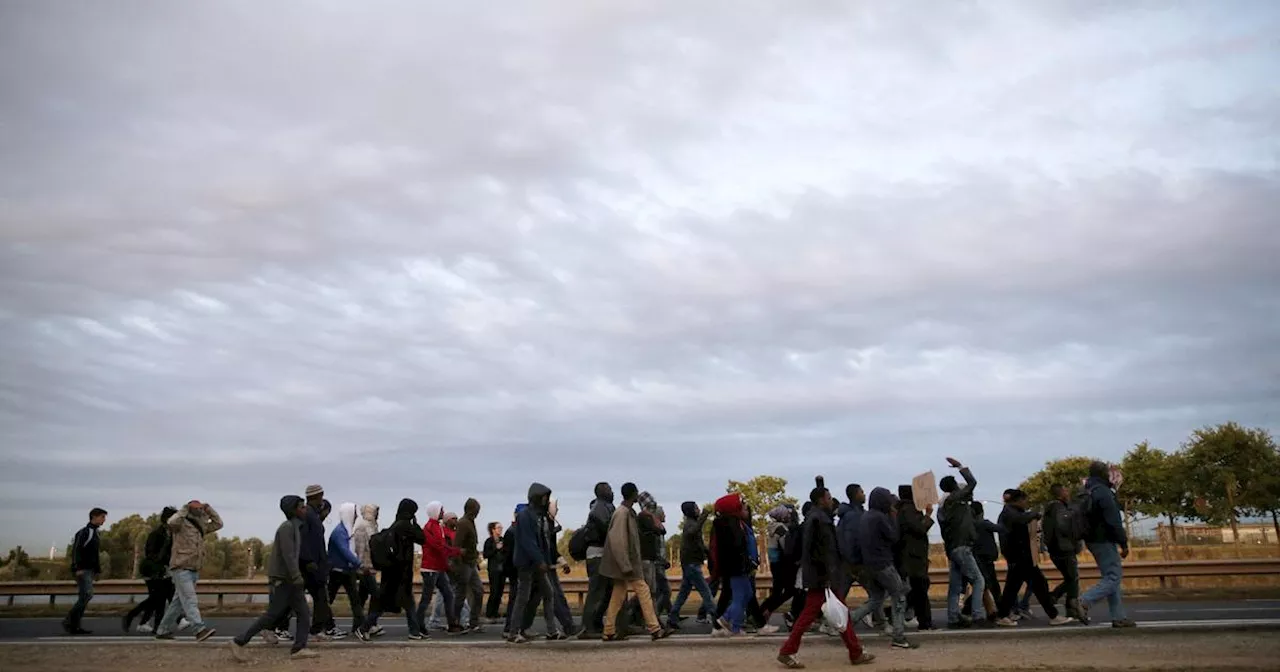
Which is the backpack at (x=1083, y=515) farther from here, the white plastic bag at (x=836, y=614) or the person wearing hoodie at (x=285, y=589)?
the person wearing hoodie at (x=285, y=589)

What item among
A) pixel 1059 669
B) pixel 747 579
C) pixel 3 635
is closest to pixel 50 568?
pixel 3 635

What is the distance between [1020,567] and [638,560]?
552 centimetres

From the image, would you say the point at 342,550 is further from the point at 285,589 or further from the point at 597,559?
the point at 597,559

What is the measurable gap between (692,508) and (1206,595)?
11139 mm

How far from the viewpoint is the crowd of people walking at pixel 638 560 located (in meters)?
11.8

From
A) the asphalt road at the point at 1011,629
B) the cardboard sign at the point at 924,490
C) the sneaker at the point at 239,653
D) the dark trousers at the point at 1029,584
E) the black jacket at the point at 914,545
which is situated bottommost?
the asphalt road at the point at 1011,629

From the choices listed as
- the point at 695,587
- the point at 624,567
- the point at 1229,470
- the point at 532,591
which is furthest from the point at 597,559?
the point at 1229,470

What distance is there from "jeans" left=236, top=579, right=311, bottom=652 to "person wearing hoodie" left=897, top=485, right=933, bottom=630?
7792 millimetres

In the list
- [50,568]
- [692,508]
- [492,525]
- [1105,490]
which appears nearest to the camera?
[1105,490]

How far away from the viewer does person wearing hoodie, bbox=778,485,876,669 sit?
32.6 feet

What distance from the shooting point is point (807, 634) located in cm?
1309

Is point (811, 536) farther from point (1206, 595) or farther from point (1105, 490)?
point (1206, 595)

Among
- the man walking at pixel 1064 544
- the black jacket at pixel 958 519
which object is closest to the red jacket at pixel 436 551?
the black jacket at pixel 958 519

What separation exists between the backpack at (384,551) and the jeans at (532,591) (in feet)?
6.71
